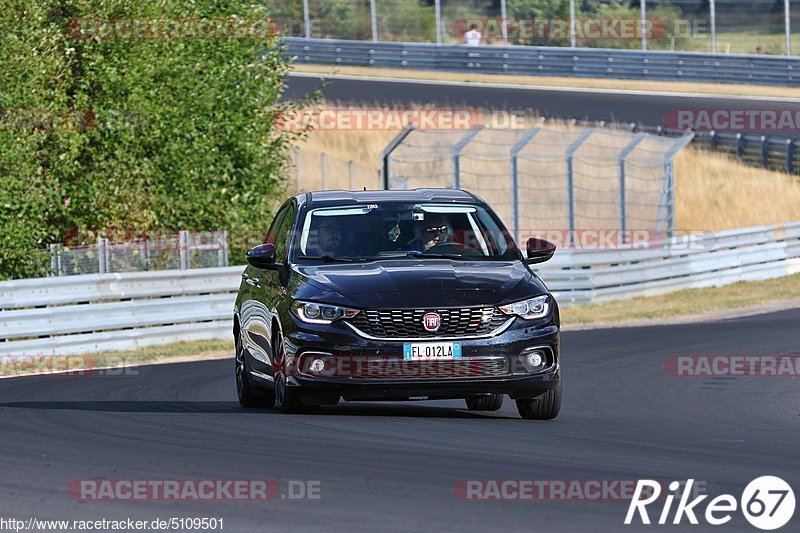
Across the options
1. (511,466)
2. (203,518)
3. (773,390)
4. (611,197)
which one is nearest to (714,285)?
(611,197)

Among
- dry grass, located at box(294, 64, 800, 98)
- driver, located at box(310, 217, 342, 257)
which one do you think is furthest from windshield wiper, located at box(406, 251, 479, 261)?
dry grass, located at box(294, 64, 800, 98)

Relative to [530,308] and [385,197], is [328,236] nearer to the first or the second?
[385,197]

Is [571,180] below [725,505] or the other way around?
below

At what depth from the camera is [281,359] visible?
439 inches

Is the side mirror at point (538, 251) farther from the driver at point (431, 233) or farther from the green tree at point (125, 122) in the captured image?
the green tree at point (125, 122)

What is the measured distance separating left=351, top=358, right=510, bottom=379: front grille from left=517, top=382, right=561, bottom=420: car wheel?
0.77 meters

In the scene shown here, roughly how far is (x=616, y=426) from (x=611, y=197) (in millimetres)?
22576

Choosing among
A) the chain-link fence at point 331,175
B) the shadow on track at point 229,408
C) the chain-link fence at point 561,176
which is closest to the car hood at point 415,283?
the shadow on track at point 229,408

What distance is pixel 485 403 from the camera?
1252cm

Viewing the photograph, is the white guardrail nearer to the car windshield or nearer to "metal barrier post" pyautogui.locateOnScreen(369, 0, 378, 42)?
the car windshield

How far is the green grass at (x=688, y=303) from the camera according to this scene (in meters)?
25.4

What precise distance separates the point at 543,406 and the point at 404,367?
1.26 m

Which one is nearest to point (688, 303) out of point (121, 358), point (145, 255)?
point (145, 255)

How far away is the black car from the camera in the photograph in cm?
1058
